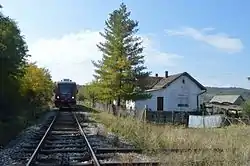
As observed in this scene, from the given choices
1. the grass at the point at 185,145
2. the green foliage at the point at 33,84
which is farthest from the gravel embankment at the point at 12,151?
the green foliage at the point at 33,84

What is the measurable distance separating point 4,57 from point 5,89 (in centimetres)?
245

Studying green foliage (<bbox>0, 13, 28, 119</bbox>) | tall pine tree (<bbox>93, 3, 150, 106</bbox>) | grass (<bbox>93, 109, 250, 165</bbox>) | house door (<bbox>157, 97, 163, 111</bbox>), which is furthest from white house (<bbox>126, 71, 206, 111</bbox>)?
grass (<bbox>93, 109, 250, 165</bbox>)

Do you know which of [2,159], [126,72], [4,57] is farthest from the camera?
[126,72]

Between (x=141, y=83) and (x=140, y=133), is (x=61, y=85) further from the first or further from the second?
(x=140, y=133)

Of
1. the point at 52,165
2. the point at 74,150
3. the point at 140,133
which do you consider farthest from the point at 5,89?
the point at 52,165

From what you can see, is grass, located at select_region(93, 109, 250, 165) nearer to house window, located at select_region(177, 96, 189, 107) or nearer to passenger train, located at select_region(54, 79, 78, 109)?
passenger train, located at select_region(54, 79, 78, 109)

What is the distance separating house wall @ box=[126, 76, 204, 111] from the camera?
63.0 m

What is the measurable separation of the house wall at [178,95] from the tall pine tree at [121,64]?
15362mm

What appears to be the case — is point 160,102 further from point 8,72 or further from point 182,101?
point 8,72

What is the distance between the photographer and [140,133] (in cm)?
1603

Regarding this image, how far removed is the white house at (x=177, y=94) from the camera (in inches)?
2479

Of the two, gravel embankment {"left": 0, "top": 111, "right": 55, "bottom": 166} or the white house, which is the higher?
the white house

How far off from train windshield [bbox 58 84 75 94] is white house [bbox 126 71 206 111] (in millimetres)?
16577

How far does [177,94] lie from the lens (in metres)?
63.8
